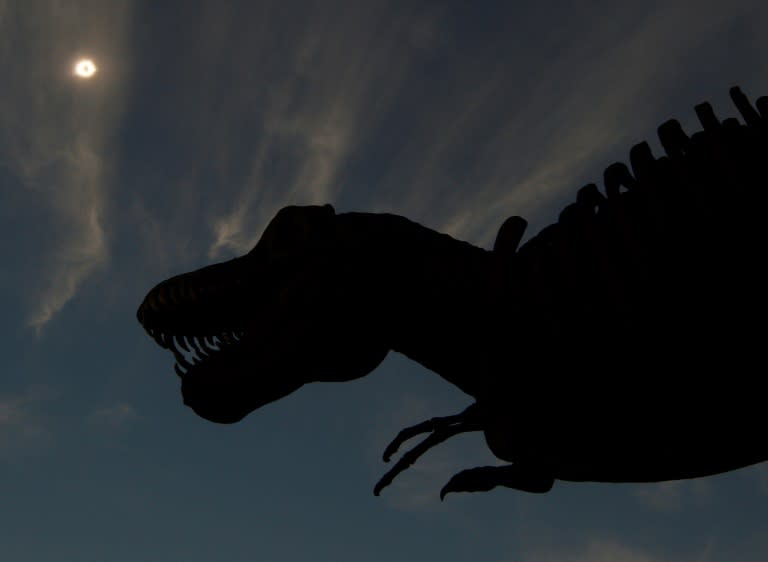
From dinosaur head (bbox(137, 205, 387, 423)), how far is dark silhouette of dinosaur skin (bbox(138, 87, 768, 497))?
0.01 metres

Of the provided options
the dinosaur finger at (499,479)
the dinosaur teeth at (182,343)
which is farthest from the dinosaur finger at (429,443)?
the dinosaur teeth at (182,343)

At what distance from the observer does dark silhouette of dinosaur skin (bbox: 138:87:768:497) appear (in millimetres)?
3420

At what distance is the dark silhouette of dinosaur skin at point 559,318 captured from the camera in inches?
135

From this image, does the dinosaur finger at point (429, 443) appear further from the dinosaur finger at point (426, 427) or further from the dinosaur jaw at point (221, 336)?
the dinosaur jaw at point (221, 336)

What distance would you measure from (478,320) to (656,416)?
1.05m

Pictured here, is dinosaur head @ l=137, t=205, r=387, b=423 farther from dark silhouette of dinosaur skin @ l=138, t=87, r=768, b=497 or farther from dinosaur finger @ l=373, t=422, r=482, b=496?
dinosaur finger @ l=373, t=422, r=482, b=496

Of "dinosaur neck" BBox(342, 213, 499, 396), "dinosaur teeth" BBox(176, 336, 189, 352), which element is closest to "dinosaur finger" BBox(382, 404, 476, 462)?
"dinosaur neck" BBox(342, 213, 499, 396)

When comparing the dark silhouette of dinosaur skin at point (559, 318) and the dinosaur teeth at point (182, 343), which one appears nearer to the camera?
the dark silhouette of dinosaur skin at point (559, 318)

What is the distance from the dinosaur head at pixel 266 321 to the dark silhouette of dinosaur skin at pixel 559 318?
0.01 metres

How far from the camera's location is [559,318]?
3680 mm

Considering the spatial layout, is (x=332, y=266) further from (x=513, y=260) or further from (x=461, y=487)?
(x=461, y=487)

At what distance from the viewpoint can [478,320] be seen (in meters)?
4.12

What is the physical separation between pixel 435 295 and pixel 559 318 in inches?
A: 32.5

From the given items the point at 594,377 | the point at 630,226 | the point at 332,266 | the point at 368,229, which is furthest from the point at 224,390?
the point at 630,226
